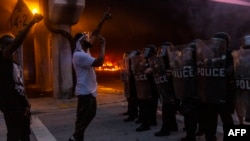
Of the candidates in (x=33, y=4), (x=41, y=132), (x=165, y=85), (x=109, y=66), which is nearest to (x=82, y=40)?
(x=165, y=85)

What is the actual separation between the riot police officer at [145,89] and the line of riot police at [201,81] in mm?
18

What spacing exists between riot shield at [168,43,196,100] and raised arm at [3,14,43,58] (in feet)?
7.13

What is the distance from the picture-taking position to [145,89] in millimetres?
6750

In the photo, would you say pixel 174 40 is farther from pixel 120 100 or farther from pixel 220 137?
pixel 220 137

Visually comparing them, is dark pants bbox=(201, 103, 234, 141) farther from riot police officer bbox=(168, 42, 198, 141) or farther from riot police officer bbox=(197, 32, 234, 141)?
riot police officer bbox=(168, 42, 198, 141)

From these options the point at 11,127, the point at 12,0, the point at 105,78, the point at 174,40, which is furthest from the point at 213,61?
the point at 105,78

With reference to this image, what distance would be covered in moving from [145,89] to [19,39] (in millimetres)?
3198

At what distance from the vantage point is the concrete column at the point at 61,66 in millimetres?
11320

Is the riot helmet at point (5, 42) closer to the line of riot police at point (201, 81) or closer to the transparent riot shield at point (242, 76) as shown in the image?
the line of riot police at point (201, 81)

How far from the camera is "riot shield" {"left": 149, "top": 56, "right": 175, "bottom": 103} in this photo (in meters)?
5.96

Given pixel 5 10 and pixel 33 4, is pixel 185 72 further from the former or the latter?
pixel 5 10

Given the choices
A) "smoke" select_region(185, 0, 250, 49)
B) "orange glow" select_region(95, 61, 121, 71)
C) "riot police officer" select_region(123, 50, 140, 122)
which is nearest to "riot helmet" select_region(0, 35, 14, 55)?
"riot police officer" select_region(123, 50, 140, 122)

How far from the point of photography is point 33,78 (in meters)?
17.0

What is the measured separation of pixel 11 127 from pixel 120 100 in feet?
22.4
